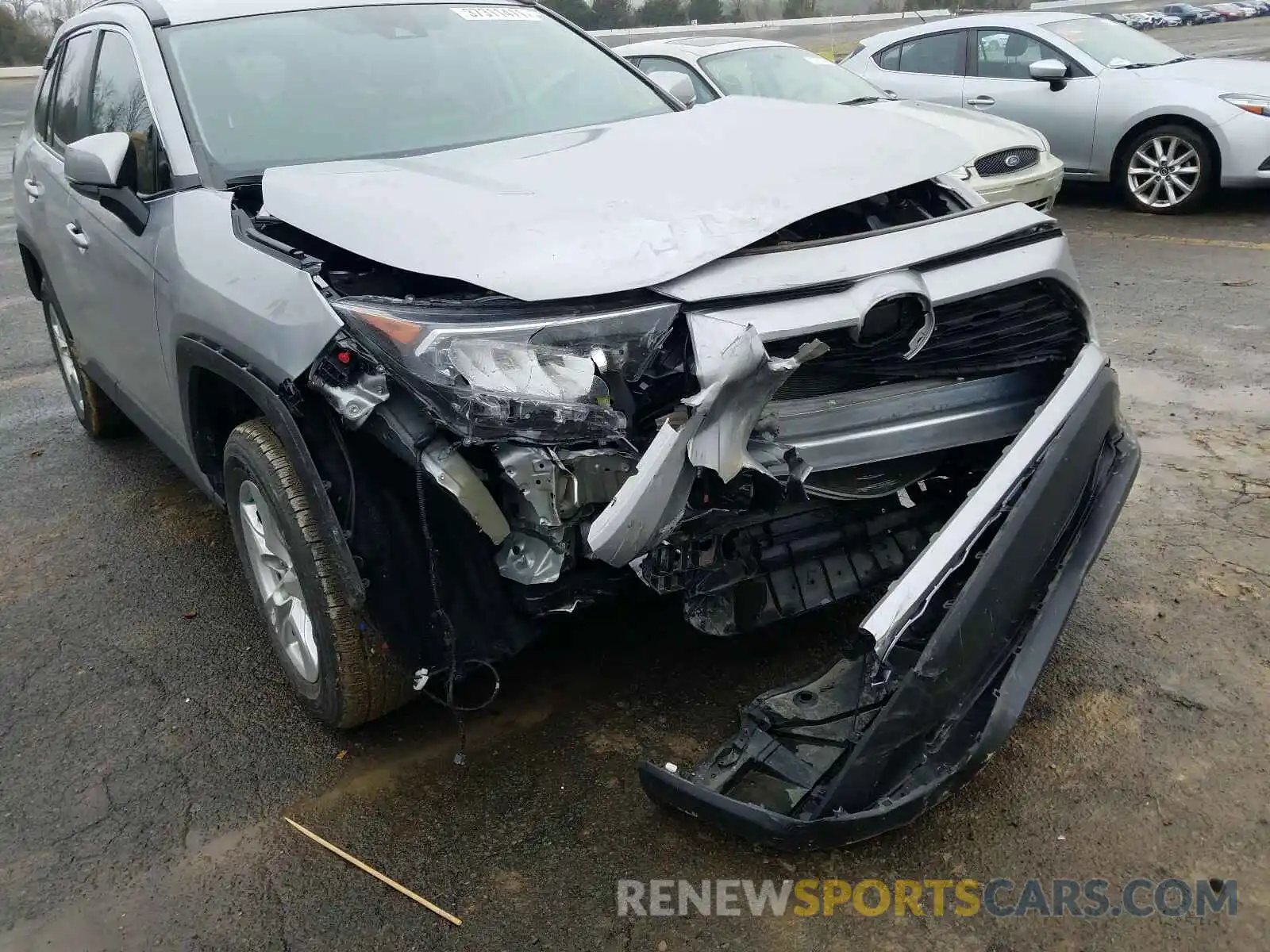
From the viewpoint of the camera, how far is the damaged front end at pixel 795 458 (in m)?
2.15

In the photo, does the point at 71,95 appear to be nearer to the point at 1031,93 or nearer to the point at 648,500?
the point at 648,500

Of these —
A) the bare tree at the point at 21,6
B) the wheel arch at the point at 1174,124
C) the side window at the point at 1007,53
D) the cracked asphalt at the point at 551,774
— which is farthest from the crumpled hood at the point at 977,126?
the bare tree at the point at 21,6

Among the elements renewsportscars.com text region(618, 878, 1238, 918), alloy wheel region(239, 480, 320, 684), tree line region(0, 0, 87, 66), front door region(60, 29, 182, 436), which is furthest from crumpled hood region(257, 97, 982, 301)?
tree line region(0, 0, 87, 66)

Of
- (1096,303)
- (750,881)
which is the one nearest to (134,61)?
(750,881)

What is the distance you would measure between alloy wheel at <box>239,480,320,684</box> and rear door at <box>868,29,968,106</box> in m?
8.13

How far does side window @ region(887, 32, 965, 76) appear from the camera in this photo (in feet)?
30.9

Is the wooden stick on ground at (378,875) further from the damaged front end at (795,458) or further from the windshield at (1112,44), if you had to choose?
the windshield at (1112,44)

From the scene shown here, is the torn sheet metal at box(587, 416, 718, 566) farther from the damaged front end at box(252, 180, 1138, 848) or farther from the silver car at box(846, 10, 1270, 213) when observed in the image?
the silver car at box(846, 10, 1270, 213)

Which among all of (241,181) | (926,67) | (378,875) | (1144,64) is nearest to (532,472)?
(378,875)

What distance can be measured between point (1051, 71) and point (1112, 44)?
0.95 meters

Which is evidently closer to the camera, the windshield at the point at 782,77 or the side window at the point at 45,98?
the side window at the point at 45,98

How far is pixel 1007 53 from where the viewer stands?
29.9ft

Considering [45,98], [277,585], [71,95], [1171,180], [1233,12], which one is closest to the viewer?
[277,585]

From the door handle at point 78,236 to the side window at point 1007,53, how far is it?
7.70m
